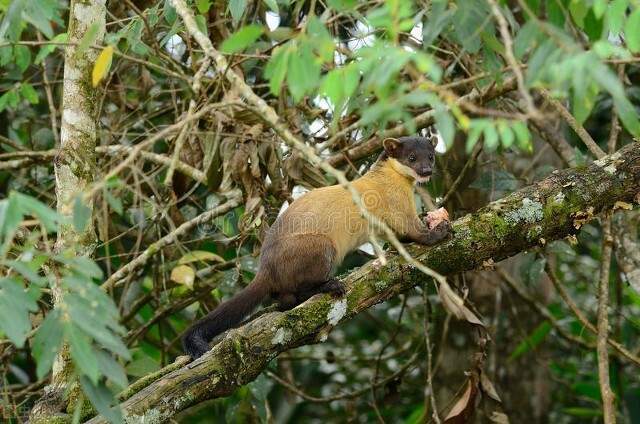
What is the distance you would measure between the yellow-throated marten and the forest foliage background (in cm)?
27

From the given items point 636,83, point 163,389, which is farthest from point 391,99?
point 636,83

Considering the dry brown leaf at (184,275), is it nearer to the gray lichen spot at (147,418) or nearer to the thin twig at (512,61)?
the gray lichen spot at (147,418)

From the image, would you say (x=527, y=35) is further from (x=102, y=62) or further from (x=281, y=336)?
(x=281, y=336)

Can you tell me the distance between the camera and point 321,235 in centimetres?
552

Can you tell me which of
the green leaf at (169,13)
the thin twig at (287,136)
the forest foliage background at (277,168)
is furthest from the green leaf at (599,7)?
the green leaf at (169,13)

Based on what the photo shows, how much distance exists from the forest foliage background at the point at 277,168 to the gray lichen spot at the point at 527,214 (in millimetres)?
249

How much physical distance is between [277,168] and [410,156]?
102 cm

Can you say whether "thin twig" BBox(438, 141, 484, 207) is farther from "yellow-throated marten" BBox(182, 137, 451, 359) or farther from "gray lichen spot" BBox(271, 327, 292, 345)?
"gray lichen spot" BBox(271, 327, 292, 345)

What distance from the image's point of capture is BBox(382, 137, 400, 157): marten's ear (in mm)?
6199

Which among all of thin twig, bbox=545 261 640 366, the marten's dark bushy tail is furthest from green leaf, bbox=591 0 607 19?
thin twig, bbox=545 261 640 366

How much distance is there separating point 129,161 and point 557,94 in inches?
60.7

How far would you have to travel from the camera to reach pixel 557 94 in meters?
2.71

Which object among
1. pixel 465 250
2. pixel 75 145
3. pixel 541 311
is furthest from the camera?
pixel 541 311

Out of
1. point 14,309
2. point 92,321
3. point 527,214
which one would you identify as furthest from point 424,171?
point 14,309
